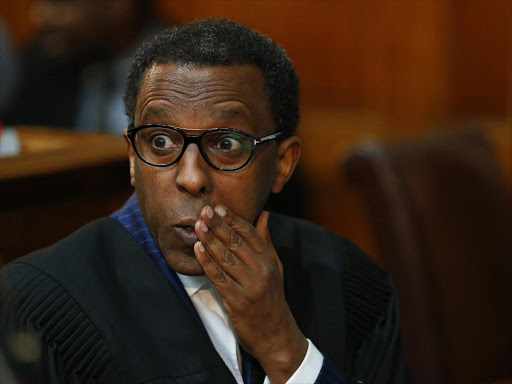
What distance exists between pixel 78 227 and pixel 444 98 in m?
2.57

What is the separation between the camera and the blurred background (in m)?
1.70

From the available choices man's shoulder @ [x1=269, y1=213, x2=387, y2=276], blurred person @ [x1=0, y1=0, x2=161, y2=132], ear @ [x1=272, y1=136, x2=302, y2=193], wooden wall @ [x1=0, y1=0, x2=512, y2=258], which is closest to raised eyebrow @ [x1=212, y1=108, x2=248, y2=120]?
ear @ [x1=272, y1=136, x2=302, y2=193]

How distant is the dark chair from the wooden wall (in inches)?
29.7

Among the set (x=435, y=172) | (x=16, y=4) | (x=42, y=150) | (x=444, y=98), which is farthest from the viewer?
(x=16, y=4)

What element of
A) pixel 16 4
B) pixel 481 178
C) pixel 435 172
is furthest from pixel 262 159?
pixel 16 4

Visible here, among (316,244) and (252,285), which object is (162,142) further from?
(316,244)

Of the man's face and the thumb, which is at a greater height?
the man's face

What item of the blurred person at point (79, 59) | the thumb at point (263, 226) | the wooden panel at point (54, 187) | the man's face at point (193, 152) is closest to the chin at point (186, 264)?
the man's face at point (193, 152)

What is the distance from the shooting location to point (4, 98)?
3367 millimetres

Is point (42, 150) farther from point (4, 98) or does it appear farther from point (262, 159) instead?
point (4, 98)

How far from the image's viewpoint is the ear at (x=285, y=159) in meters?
1.29

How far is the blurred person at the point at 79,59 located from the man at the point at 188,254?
75.1 inches

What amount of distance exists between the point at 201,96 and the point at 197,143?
59 mm

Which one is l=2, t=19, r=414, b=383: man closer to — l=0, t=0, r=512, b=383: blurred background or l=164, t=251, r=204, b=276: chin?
l=164, t=251, r=204, b=276: chin
